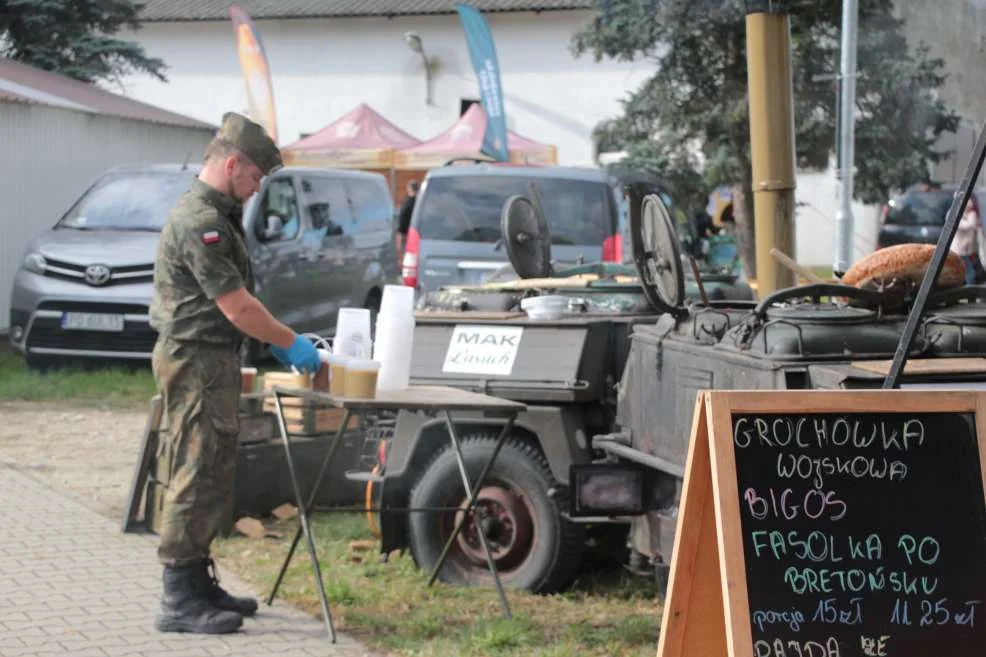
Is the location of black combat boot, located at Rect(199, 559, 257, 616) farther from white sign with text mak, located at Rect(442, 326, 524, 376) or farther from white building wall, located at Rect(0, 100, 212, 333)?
white building wall, located at Rect(0, 100, 212, 333)

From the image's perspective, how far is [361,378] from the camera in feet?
19.8

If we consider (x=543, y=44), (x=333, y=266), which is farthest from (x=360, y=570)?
(x=543, y=44)

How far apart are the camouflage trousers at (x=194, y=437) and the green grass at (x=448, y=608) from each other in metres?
0.69

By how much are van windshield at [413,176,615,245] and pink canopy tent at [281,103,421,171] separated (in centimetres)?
1552

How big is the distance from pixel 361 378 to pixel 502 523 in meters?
1.21

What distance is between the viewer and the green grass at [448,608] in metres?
6.05

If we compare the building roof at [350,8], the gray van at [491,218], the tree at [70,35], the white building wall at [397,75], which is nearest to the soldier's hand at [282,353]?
the gray van at [491,218]

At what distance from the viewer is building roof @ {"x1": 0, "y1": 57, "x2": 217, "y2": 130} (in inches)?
712

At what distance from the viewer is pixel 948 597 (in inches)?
167

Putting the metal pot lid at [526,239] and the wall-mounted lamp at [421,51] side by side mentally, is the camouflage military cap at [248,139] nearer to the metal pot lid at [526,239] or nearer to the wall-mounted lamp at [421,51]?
the metal pot lid at [526,239]

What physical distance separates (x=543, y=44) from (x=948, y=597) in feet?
125

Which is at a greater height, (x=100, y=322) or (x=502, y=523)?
(x=100, y=322)

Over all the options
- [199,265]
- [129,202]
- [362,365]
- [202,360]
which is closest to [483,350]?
[362,365]

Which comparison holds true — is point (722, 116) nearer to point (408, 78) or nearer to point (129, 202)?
point (129, 202)
